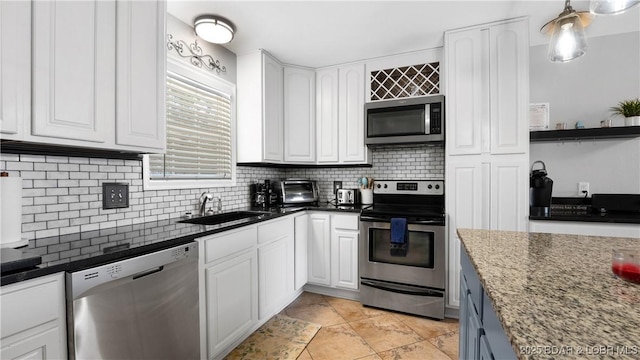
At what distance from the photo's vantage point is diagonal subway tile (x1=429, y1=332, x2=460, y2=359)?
1975mm

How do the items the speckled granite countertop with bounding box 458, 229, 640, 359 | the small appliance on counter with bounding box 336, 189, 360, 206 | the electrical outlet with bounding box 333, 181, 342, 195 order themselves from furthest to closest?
the electrical outlet with bounding box 333, 181, 342, 195 < the small appliance on counter with bounding box 336, 189, 360, 206 < the speckled granite countertop with bounding box 458, 229, 640, 359

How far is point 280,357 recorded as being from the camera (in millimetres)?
1911

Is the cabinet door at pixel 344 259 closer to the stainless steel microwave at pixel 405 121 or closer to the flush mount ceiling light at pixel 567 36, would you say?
the stainless steel microwave at pixel 405 121

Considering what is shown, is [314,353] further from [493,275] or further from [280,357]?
[493,275]

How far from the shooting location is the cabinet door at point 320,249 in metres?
2.85

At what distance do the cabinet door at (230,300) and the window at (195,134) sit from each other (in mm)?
763

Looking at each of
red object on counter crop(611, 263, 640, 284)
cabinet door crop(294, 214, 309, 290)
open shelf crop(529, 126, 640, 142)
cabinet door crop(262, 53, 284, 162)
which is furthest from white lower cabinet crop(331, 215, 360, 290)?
red object on counter crop(611, 263, 640, 284)

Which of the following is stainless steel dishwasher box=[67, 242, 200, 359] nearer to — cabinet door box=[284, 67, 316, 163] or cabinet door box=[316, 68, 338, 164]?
cabinet door box=[284, 67, 316, 163]

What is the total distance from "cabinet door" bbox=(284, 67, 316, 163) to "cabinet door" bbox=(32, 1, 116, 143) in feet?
5.84

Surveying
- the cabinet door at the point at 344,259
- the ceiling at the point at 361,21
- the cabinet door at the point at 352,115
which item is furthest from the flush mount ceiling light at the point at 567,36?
the cabinet door at the point at 344,259

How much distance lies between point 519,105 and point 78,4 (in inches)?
114

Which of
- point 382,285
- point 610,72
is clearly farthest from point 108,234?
point 610,72

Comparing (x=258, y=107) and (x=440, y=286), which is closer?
(x=440, y=286)

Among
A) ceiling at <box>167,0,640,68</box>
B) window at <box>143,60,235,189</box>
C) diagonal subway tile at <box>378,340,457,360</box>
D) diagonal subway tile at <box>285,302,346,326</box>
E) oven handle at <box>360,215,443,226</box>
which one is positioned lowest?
diagonal subway tile at <box>378,340,457,360</box>
